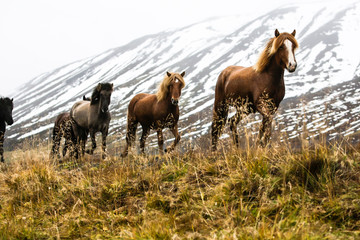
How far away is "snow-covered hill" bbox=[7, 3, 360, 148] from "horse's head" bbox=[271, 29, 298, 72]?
37614mm

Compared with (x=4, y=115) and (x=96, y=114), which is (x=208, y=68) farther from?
(x=96, y=114)

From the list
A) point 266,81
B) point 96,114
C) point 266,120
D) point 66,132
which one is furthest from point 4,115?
point 266,120

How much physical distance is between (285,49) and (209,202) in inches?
137

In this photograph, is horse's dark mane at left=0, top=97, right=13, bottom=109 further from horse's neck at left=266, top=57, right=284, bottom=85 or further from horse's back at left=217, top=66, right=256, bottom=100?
horse's neck at left=266, top=57, right=284, bottom=85

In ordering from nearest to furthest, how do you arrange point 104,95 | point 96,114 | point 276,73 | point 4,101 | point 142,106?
point 276,73
point 142,106
point 104,95
point 96,114
point 4,101

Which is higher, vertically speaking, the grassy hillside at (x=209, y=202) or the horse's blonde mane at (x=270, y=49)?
the horse's blonde mane at (x=270, y=49)

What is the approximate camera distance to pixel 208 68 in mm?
109312

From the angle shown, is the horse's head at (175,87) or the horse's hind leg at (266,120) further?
the horse's head at (175,87)

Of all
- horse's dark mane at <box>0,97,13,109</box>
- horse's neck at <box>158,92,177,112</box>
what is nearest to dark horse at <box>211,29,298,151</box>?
horse's neck at <box>158,92,177,112</box>

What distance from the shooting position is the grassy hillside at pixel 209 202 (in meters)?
2.95

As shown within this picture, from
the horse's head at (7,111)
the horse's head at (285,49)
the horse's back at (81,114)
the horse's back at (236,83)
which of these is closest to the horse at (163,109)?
the horse's back at (236,83)

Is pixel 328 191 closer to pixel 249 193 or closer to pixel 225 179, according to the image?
pixel 249 193

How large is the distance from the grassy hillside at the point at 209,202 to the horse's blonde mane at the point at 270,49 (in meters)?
2.10

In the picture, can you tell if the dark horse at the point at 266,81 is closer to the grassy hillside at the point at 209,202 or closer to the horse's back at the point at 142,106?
the grassy hillside at the point at 209,202
